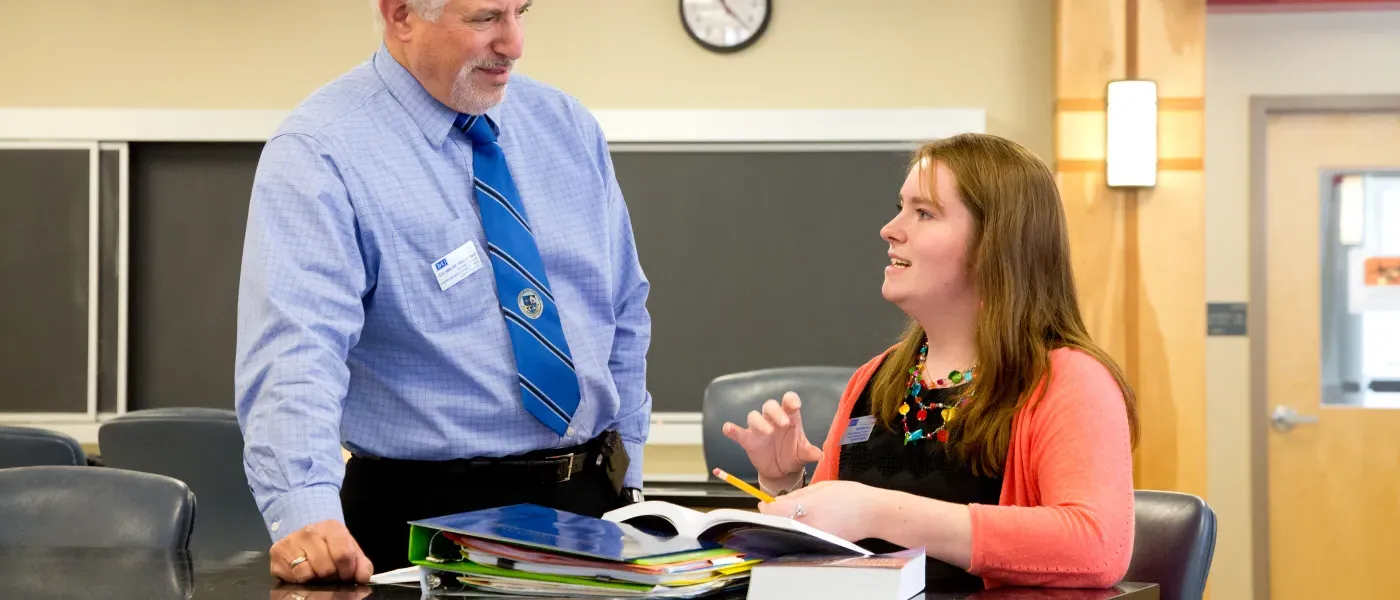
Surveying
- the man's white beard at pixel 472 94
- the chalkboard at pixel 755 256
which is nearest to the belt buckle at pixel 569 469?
the man's white beard at pixel 472 94

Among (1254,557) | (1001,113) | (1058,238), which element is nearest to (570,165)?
(1058,238)

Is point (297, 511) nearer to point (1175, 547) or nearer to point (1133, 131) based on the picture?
point (1175, 547)

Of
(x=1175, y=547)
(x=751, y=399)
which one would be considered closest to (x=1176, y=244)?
(x=751, y=399)

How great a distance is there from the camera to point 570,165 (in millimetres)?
2020

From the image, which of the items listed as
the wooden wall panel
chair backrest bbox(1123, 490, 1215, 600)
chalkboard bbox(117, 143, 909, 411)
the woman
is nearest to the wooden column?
the wooden wall panel

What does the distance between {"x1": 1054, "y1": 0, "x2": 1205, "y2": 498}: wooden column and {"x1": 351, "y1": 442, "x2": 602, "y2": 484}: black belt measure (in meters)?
3.09

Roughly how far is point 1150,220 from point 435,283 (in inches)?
133

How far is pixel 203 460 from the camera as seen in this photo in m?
3.21

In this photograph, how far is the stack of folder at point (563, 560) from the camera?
1.14 metres

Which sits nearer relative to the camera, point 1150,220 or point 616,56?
point 1150,220

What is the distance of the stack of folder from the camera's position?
1.14m

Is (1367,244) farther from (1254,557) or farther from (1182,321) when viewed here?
(1254,557)

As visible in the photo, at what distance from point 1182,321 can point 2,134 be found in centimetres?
433

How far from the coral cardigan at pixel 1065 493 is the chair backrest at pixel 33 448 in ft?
8.25
